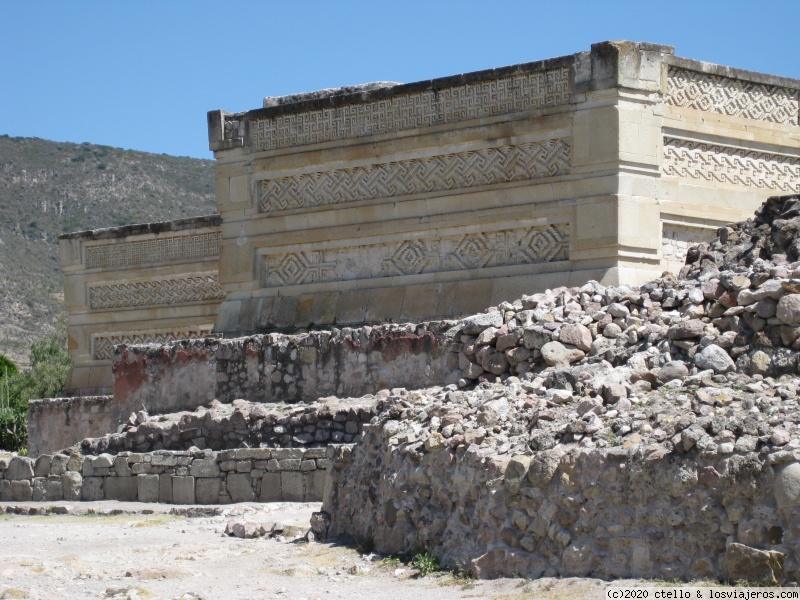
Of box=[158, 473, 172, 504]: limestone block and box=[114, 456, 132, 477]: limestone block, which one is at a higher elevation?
box=[114, 456, 132, 477]: limestone block

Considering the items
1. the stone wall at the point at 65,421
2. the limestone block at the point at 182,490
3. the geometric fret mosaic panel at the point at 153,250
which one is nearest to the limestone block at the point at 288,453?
the limestone block at the point at 182,490

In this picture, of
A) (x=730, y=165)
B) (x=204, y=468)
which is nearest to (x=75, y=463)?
(x=204, y=468)

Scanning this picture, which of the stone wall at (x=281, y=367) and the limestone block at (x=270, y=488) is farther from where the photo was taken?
the stone wall at (x=281, y=367)

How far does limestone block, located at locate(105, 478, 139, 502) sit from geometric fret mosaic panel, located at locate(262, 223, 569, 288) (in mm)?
3291

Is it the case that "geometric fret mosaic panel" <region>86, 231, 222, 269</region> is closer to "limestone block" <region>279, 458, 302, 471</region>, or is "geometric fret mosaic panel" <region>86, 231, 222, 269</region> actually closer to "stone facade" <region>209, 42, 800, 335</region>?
"stone facade" <region>209, 42, 800, 335</region>

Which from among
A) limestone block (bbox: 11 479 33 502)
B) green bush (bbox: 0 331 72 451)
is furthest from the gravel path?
green bush (bbox: 0 331 72 451)

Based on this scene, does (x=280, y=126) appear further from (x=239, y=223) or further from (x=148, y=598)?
(x=148, y=598)

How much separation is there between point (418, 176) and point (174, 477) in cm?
407

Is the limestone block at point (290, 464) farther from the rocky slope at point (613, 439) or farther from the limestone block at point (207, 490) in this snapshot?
the rocky slope at point (613, 439)

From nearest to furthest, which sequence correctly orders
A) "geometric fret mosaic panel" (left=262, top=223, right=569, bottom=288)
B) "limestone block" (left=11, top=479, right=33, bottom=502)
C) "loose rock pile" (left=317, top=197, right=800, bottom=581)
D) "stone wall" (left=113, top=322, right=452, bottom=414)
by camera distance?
"loose rock pile" (left=317, top=197, right=800, bottom=581)
"stone wall" (left=113, top=322, right=452, bottom=414)
"limestone block" (left=11, top=479, right=33, bottom=502)
"geometric fret mosaic panel" (left=262, top=223, right=569, bottom=288)

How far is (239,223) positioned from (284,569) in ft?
23.9

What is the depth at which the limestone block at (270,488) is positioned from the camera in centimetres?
1106

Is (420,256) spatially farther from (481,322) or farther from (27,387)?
(27,387)

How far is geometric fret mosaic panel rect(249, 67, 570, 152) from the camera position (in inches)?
504
